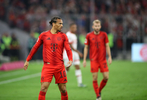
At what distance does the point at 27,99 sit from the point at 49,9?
21.4m

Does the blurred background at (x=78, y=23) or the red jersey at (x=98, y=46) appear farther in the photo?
the blurred background at (x=78, y=23)

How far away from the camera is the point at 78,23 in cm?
2564

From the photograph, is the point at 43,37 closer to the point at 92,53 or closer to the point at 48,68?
the point at 48,68

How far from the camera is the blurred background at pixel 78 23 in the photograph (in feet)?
83.0

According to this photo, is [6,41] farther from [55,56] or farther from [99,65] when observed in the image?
[55,56]

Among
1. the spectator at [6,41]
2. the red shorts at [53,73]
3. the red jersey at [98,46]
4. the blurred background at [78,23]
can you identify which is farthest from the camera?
the blurred background at [78,23]

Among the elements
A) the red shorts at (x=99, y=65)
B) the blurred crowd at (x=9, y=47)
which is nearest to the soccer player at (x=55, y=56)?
the red shorts at (x=99, y=65)

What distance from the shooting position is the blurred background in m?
25.3

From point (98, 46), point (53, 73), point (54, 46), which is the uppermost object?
point (54, 46)

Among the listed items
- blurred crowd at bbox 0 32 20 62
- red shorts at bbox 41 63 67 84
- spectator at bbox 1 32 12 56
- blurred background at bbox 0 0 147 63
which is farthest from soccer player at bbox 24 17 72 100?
spectator at bbox 1 32 12 56

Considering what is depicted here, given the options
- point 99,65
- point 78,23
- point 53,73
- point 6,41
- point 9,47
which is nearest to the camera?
point 53,73

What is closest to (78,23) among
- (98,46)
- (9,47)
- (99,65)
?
(9,47)

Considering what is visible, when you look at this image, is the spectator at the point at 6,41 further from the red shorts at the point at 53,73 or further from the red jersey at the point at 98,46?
the red shorts at the point at 53,73

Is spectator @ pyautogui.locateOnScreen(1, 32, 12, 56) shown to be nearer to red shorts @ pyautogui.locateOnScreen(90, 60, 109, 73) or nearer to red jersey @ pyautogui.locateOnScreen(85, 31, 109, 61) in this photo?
red jersey @ pyautogui.locateOnScreen(85, 31, 109, 61)
